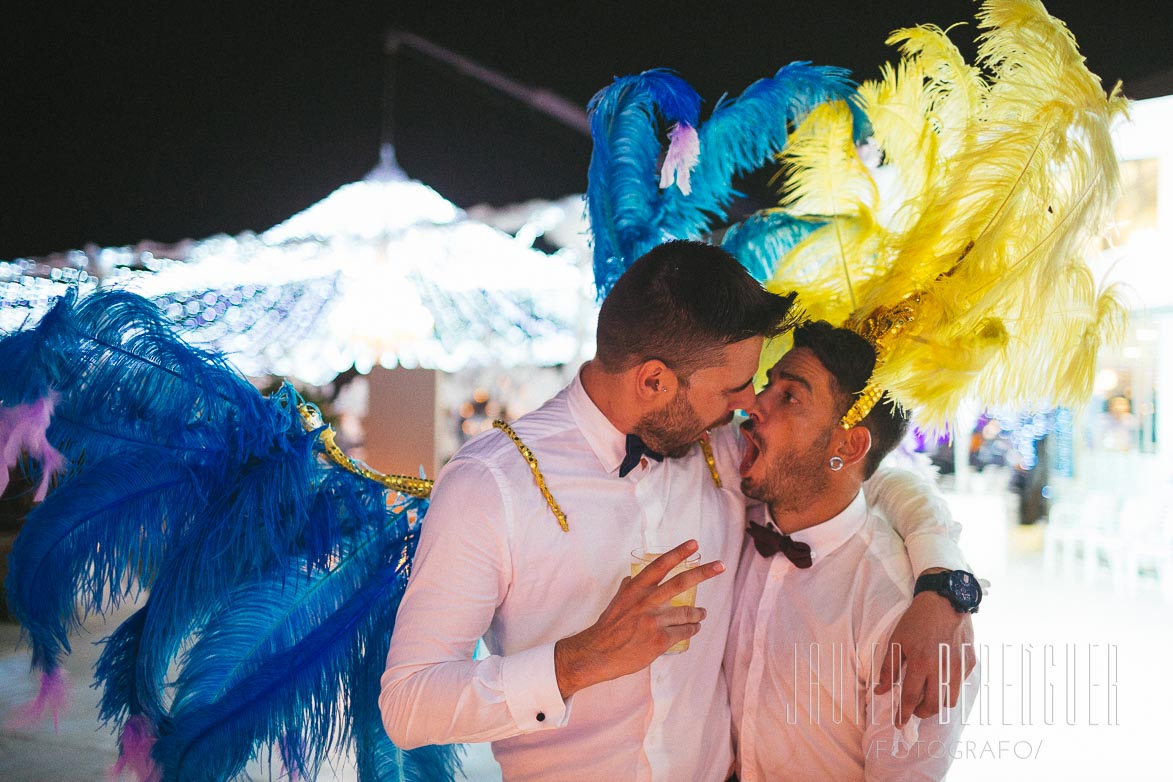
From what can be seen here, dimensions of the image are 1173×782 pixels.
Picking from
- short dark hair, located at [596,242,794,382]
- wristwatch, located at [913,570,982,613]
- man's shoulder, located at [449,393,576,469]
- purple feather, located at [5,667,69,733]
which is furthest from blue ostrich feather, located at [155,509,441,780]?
wristwatch, located at [913,570,982,613]

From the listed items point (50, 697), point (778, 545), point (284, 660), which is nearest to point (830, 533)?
point (778, 545)

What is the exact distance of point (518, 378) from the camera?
820 centimetres

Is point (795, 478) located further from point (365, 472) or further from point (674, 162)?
point (365, 472)

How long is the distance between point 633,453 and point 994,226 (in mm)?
809

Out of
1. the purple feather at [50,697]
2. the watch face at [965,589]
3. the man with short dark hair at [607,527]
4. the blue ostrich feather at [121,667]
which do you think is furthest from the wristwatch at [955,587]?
the purple feather at [50,697]

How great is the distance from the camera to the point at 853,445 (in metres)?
1.67

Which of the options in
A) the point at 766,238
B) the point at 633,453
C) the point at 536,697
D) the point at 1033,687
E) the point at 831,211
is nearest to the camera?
the point at 536,697

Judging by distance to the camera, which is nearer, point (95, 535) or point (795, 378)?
point (795, 378)

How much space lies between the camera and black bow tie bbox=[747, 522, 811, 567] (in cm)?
158

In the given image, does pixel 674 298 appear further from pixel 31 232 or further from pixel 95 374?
pixel 31 232

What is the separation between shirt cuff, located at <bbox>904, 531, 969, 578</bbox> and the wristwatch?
0.02 metres

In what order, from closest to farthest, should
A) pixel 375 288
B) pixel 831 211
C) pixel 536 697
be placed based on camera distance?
1. pixel 536 697
2. pixel 831 211
3. pixel 375 288

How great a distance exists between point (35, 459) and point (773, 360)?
1756 mm

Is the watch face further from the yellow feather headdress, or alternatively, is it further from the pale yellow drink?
the pale yellow drink
